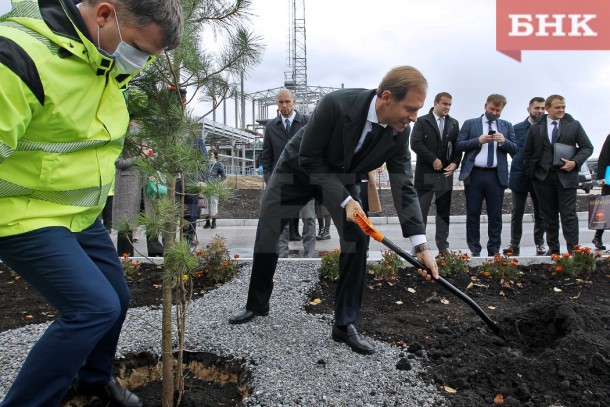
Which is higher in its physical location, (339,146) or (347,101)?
(347,101)

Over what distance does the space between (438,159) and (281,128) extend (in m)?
2.09

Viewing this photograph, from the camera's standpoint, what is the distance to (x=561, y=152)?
6.33m

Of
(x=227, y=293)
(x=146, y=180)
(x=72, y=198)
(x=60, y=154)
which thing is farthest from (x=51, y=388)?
(x=227, y=293)

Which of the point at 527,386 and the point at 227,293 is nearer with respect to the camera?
the point at 527,386

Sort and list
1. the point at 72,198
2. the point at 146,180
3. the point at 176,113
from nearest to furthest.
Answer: the point at 72,198
the point at 176,113
the point at 146,180

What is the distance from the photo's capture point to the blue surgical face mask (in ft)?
6.03

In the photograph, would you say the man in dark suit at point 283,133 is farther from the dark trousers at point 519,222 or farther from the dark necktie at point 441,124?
the dark trousers at point 519,222

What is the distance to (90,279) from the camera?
1906mm

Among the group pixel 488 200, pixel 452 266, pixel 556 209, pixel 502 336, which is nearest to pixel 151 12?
pixel 502 336

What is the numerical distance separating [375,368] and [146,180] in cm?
163

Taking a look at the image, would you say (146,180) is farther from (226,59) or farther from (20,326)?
(20,326)

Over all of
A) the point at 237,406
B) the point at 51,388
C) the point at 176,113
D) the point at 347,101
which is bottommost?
the point at 237,406

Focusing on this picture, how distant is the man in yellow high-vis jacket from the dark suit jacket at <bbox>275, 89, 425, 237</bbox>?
1.50m

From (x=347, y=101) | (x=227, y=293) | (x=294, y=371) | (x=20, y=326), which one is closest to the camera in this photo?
(x=294, y=371)
